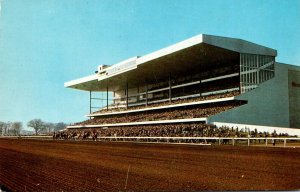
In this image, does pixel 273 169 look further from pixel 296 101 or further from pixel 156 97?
pixel 156 97

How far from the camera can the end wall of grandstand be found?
39688 mm

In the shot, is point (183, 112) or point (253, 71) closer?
point (253, 71)

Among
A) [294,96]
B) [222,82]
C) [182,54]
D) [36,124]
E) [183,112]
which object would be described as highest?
[182,54]

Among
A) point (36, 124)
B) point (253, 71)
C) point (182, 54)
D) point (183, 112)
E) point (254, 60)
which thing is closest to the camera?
point (253, 71)

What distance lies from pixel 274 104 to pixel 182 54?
37.8 feet

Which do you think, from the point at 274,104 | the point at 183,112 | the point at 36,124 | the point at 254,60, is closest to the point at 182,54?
the point at 254,60

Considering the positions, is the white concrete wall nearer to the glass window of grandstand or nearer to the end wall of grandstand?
the end wall of grandstand

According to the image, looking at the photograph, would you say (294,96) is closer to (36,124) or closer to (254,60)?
(254,60)

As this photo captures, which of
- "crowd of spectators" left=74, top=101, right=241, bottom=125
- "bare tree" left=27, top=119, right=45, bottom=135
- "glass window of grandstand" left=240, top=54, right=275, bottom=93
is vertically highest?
"glass window of grandstand" left=240, top=54, right=275, bottom=93

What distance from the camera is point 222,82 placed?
49250 millimetres

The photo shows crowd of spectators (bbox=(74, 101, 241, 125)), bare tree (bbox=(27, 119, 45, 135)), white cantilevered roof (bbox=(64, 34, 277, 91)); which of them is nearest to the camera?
white cantilevered roof (bbox=(64, 34, 277, 91))

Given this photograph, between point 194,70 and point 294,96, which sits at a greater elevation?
point 194,70

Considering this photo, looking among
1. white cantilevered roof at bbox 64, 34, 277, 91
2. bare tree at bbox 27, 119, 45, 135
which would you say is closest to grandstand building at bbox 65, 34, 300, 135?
white cantilevered roof at bbox 64, 34, 277, 91

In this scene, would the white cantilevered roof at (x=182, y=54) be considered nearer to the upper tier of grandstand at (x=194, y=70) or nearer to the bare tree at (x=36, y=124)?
the upper tier of grandstand at (x=194, y=70)
